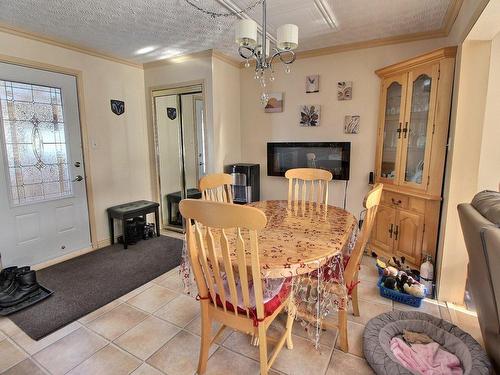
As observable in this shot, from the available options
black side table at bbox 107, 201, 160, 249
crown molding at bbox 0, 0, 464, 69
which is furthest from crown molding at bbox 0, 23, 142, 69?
black side table at bbox 107, 201, 160, 249

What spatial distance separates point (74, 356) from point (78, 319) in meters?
0.42

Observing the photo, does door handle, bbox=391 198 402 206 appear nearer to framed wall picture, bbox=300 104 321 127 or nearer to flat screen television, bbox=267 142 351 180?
flat screen television, bbox=267 142 351 180

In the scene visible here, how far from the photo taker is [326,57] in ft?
11.1

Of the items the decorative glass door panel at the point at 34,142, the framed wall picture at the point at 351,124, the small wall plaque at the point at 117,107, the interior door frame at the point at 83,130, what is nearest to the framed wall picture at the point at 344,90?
the framed wall picture at the point at 351,124

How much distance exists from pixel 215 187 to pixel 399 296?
177cm

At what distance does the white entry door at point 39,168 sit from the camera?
272 cm

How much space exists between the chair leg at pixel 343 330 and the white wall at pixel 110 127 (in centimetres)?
306

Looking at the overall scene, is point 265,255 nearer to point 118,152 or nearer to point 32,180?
point 32,180

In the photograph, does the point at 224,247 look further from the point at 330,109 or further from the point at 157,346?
the point at 330,109

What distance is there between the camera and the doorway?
404cm

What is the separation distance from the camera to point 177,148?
4184 millimetres

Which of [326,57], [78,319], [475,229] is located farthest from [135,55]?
[475,229]

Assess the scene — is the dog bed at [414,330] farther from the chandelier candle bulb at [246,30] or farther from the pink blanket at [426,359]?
the chandelier candle bulb at [246,30]

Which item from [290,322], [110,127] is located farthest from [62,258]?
[290,322]
